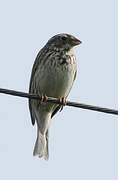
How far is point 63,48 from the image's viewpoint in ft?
31.0

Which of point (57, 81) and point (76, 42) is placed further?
point (76, 42)

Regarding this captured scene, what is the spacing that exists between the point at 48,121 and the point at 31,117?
0.74ft

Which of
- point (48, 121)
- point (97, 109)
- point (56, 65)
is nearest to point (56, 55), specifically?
point (56, 65)

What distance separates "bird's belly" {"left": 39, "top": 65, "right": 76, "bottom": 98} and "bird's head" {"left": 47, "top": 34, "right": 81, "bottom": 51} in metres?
0.39

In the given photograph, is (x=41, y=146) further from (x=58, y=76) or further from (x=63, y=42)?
(x=63, y=42)

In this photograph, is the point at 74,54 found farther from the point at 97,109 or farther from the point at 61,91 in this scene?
the point at 97,109

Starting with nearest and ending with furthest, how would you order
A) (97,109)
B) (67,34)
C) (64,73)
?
(97,109) → (64,73) → (67,34)

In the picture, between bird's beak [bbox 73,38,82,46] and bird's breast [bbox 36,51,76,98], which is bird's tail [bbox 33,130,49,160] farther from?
bird's beak [bbox 73,38,82,46]

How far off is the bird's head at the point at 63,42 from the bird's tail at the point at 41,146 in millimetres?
1187

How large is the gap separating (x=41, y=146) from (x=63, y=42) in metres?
1.40

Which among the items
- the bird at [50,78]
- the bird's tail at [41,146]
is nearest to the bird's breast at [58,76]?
the bird at [50,78]

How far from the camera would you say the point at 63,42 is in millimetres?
9570

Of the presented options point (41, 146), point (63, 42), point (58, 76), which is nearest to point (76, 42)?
point (63, 42)

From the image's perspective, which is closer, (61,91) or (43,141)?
(61,91)
